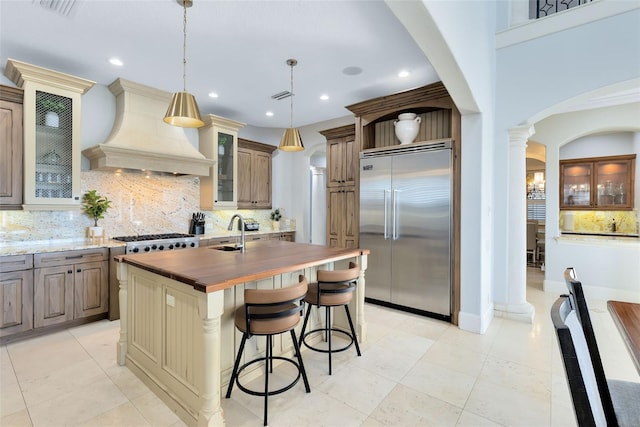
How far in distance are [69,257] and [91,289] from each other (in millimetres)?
440

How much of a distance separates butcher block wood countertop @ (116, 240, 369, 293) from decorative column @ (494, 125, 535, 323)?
6.95 feet

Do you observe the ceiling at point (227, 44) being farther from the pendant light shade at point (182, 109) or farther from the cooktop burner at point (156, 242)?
the cooktop burner at point (156, 242)

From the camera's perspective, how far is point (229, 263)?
2.25 metres

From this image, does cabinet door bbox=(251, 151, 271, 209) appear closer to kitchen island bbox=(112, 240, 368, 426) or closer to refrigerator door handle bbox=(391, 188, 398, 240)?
refrigerator door handle bbox=(391, 188, 398, 240)

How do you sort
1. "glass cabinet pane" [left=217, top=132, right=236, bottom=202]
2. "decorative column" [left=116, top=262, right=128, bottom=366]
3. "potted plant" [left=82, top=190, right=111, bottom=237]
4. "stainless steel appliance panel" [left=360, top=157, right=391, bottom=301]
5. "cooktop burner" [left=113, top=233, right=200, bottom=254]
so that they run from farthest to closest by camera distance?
"glass cabinet pane" [left=217, top=132, right=236, bottom=202] < "stainless steel appliance panel" [left=360, top=157, right=391, bottom=301] < "potted plant" [left=82, top=190, right=111, bottom=237] < "cooktop burner" [left=113, top=233, right=200, bottom=254] < "decorative column" [left=116, top=262, right=128, bottom=366]

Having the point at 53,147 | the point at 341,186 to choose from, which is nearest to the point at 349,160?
the point at 341,186

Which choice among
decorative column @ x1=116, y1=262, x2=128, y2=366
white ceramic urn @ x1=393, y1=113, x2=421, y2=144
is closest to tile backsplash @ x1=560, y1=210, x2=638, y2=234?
white ceramic urn @ x1=393, y1=113, x2=421, y2=144

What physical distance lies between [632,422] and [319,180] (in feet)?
19.1

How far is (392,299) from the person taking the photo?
4.03 m

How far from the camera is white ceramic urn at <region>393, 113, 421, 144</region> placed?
393 cm

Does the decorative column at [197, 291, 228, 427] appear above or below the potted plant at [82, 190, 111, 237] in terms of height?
below

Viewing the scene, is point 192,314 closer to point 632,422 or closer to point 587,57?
point 632,422

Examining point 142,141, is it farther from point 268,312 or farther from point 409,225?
point 409,225

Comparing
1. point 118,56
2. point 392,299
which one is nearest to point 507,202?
point 392,299
